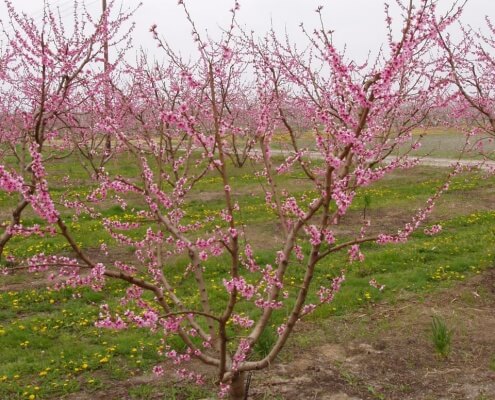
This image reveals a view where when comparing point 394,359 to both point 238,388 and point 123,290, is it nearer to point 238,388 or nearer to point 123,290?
point 238,388

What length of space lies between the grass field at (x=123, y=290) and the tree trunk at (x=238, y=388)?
1.02m

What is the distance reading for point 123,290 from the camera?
8.02 m

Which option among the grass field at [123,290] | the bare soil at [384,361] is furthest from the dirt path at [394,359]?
the grass field at [123,290]

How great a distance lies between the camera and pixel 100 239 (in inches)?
420

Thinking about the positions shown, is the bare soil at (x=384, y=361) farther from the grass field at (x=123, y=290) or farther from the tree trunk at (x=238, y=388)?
the tree trunk at (x=238, y=388)

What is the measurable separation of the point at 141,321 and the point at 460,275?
6.54 metres

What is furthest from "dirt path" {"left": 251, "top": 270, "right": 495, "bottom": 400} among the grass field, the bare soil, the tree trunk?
the tree trunk

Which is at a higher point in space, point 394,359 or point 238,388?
point 238,388

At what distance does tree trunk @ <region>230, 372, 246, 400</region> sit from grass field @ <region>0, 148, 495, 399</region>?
102cm

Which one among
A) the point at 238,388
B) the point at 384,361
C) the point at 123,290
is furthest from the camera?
the point at 123,290

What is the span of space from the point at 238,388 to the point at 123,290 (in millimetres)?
4386

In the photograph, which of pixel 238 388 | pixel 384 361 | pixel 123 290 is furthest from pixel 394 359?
pixel 123 290

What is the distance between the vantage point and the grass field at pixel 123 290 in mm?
5355

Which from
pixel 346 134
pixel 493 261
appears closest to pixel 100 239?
pixel 493 261
